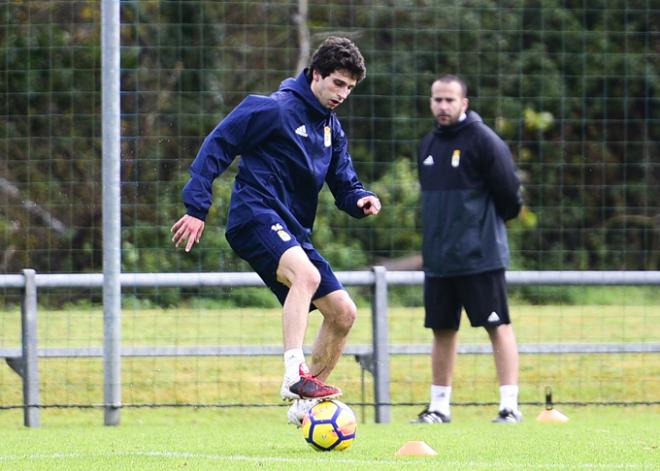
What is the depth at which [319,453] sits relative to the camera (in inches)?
253

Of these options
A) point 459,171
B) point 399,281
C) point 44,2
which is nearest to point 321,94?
point 459,171

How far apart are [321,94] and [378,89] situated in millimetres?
8820

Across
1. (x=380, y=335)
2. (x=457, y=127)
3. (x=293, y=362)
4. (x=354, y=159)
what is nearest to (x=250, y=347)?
(x=380, y=335)

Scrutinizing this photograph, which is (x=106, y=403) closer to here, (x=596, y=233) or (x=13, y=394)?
(x=13, y=394)

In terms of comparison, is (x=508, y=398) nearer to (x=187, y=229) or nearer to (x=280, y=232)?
(x=280, y=232)

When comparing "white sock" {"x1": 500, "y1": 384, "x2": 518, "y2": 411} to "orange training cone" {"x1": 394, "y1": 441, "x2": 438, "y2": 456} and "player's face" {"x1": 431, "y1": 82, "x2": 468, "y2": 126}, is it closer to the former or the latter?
"player's face" {"x1": 431, "y1": 82, "x2": 468, "y2": 126}

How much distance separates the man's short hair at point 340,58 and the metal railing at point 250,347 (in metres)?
2.43

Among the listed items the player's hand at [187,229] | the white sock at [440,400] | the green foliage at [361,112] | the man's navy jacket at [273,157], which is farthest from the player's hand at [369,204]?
the green foliage at [361,112]

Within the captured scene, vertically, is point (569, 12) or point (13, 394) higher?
point (569, 12)

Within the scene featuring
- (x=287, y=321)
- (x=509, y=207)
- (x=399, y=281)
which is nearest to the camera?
(x=287, y=321)

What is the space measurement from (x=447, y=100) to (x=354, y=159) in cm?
577

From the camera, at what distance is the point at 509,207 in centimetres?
884

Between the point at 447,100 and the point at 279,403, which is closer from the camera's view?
the point at 447,100

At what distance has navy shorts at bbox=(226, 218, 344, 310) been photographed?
678cm
